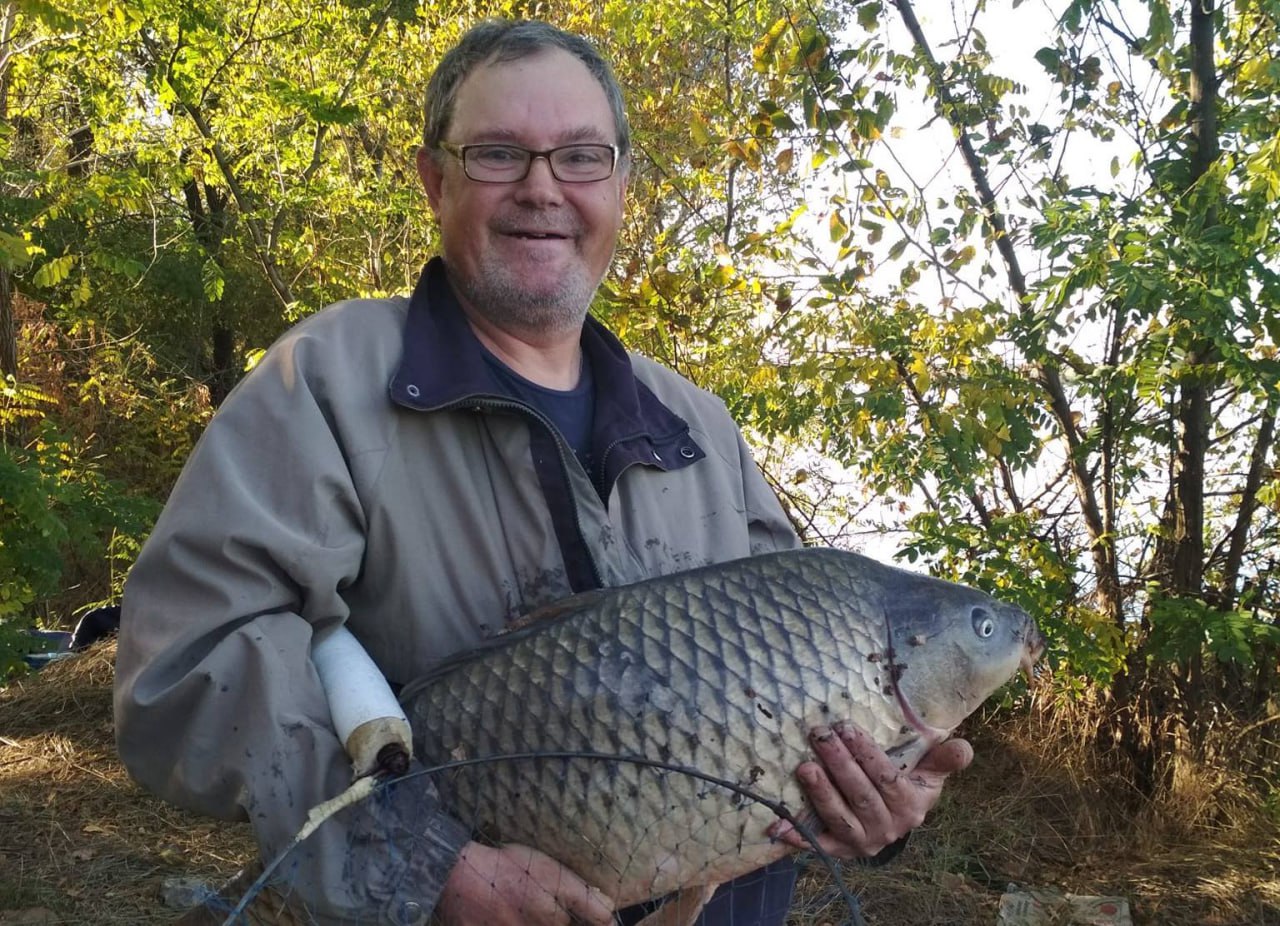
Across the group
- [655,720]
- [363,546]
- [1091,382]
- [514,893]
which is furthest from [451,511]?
[1091,382]

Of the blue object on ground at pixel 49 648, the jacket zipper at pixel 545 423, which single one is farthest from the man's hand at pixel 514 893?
the blue object on ground at pixel 49 648

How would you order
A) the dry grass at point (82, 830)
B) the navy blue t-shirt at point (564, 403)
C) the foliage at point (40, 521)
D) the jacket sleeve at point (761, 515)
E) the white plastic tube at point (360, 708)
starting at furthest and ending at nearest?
the foliage at point (40, 521) → the dry grass at point (82, 830) → the jacket sleeve at point (761, 515) → the navy blue t-shirt at point (564, 403) → the white plastic tube at point (360, 708)

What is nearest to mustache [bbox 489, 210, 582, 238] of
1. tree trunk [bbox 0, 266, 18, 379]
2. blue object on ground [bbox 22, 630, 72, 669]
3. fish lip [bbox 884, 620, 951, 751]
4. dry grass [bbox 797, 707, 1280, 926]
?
fish lip [bbox 884, 620, 951, 751]

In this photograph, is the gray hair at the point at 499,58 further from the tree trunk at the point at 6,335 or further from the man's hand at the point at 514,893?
the tree trunk at the point at 6,335

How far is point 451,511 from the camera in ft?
6.64

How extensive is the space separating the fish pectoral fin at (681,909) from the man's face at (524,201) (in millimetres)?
1155

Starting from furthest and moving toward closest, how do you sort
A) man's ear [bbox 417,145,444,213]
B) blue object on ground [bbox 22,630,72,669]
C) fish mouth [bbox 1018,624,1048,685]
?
blue object on ground [bbox 22,630,72,669] < man's ear [bbox 417,145,444,213] < fish mouth [bbox 1018,624,1048,685]

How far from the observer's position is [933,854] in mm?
4723

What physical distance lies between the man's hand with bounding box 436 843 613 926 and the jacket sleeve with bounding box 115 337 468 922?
0.03m

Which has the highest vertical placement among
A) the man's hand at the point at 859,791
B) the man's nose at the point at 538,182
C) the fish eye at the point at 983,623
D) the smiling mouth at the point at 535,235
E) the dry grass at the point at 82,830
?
the man's nose at the point at 538,182

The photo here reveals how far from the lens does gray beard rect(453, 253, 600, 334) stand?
91.1 inches

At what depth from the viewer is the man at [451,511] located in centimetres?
164

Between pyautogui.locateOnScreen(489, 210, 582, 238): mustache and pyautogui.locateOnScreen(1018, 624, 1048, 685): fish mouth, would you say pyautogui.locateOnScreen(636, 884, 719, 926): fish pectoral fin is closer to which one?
pyautogui.locateOnScreen(1018, 624, 1048, 685): fish mouth

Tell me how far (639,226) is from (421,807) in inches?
210
